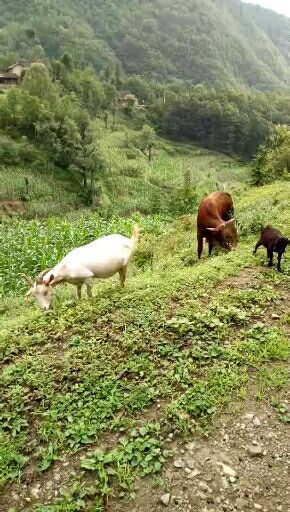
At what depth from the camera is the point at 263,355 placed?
6.11 meters

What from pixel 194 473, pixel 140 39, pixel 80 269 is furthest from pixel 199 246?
pixel 140 39

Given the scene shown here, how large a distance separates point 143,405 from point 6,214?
117 feet

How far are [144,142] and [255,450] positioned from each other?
225 ft

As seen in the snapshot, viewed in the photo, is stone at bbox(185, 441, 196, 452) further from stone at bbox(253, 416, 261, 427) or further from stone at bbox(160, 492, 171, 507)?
stone at bbox(253, 416, 261, 427)

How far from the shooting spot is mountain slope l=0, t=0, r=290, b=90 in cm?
14824

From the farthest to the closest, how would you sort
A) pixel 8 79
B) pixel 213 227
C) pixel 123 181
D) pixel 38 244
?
pixel 8 79, pixel 123 181, pixel 38 244, pixel 213 227

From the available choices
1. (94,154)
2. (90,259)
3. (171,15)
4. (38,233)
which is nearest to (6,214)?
(94,154)

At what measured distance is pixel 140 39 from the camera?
174625mm

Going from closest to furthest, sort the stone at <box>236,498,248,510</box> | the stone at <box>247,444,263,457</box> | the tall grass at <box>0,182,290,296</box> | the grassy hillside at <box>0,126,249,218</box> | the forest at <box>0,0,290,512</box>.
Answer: the stone at <box>236,498,248,510</box> → the forest at <box>0,0,290,512</box> → the stone at <box>247,444,263,457</box> → the tall grass at <box>0,182,290,296</box> → the grassy hillside at <box>0,126,249,218</box>

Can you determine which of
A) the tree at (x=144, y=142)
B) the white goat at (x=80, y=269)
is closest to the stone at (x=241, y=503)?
the white goat at (x=80, y=269)

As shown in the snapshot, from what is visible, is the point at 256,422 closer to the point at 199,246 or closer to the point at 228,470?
the point at 228,470

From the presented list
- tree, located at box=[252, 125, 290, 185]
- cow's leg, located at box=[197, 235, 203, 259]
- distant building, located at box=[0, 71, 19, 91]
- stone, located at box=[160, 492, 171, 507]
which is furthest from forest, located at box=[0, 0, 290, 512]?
distant building, located at box=[0, 71, 19, 91]

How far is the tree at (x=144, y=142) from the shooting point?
227 feet

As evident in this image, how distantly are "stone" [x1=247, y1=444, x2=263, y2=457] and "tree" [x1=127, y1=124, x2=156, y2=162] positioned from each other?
6496cm
